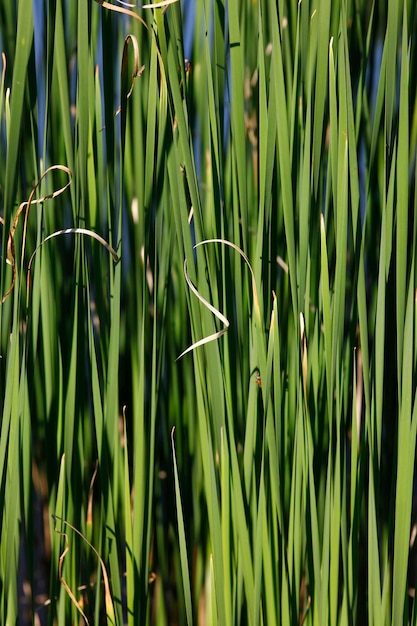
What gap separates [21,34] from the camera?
445mm

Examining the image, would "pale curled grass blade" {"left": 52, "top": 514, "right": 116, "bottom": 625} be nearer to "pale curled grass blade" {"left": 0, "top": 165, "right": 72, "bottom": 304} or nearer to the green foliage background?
the green foliage background

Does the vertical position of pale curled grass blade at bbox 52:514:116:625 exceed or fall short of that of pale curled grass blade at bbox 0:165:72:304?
it falls short

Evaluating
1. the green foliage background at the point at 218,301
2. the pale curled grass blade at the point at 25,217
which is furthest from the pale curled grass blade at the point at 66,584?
the pale curled grass blade at the point at 25,217

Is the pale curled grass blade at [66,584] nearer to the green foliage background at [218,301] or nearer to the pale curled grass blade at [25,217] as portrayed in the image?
the green foliage background at [218,301]

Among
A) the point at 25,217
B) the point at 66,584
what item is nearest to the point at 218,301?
the point at 25,217

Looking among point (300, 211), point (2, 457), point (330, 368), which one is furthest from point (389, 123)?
point (2, 457)

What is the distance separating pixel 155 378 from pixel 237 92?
24 cm

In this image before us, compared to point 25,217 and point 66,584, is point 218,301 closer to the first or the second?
point 25,217

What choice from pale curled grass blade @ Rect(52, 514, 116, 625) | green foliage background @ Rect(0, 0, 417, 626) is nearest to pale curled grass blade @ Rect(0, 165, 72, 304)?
green foliage background @ Rect(0, 0, 417, 626)

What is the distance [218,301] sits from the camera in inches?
19.1

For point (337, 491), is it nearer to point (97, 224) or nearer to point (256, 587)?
point (256, 587)

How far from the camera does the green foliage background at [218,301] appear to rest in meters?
0.46

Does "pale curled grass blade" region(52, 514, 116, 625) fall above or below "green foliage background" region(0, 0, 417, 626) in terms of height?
below

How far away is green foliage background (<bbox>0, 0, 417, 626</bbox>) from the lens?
46 centimetres
